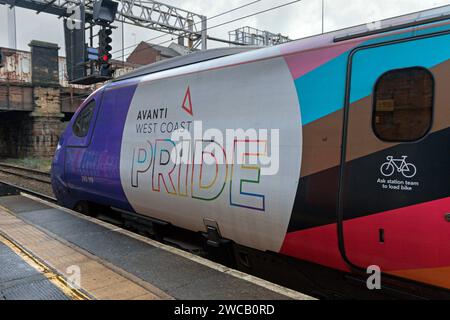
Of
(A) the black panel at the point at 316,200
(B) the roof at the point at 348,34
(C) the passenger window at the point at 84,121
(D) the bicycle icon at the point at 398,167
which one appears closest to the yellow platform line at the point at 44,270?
(A) the black panel at the point at 316,200

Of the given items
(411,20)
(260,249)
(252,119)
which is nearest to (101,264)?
(260,249)

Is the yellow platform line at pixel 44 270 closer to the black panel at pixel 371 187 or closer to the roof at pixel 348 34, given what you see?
the black panel at pixel 371 187

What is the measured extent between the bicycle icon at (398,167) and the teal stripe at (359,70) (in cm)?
59

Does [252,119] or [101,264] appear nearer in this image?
[252,119]

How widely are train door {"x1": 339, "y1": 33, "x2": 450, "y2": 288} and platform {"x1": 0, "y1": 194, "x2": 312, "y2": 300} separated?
2.83 feet

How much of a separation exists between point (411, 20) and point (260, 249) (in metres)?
2.58

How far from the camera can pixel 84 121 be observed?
7266mm

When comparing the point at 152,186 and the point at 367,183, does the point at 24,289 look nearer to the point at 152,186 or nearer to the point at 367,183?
the point at 152,186

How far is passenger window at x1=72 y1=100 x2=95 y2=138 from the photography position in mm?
7085

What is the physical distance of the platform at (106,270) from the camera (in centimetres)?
362

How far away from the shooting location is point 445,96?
9.21 ft

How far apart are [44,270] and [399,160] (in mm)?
3772

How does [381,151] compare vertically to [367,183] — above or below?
above

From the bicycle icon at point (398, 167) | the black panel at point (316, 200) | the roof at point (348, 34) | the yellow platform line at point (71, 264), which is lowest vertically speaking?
the yellow platform line at point (71, 264)
